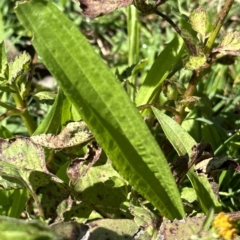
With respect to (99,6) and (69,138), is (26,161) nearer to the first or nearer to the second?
(69,138)

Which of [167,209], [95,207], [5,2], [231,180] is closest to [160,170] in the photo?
[167,209]

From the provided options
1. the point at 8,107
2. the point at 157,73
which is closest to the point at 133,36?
the point at 157,73

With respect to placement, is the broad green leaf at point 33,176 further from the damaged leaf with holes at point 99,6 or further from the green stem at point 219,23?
the green stem at point 219,23

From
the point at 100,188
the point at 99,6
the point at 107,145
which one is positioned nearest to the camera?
the point at 107,145

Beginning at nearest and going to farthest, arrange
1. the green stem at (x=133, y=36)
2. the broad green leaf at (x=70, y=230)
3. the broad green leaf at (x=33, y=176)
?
the broad green leaf at (x=70, y=230), the broad green leaf at (x=33, y=176), the green stem at (x=133, y=36)

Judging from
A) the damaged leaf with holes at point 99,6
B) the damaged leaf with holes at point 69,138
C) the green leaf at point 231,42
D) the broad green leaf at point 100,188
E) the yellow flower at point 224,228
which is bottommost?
the broad green leaf at point 100,188

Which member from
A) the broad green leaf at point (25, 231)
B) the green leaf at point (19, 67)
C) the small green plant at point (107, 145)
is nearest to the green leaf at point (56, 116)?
the small green plant at point (107, 145)

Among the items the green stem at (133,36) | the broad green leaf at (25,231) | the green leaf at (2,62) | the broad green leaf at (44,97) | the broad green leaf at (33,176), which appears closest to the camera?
the broad green leaf at (25,231)

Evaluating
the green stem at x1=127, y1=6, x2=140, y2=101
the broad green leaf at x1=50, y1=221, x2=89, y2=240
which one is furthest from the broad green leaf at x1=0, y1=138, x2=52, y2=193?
the green stem at x1=127, y1=6, x2=140, y2=101
